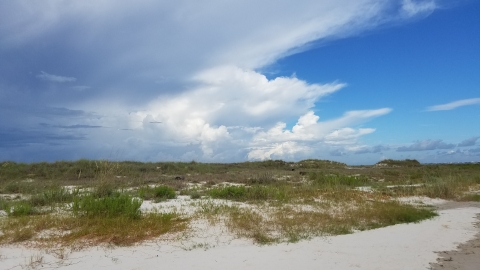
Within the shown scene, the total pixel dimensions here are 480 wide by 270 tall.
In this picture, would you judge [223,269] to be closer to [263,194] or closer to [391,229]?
[391,229]

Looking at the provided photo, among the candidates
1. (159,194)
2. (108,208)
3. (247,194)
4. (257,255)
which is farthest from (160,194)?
(257,255)

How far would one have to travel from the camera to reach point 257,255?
7125 millimetres

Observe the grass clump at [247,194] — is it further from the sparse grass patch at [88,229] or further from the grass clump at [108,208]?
the grass clump at [108,208]

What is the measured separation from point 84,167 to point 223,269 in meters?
23.2

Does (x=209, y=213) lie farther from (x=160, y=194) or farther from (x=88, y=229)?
(x=160, y=194)

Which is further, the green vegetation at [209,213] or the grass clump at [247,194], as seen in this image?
the grass clump at [247,194]

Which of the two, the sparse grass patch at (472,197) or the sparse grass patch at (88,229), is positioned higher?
the sparse grass patch at (472,197)

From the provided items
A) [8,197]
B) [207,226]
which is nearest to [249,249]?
[207,226]

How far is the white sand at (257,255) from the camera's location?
665 centimetres

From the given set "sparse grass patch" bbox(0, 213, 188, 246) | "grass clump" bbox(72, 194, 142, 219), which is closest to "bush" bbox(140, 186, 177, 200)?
"grass clump" bbox(72, 194, 142, 219)

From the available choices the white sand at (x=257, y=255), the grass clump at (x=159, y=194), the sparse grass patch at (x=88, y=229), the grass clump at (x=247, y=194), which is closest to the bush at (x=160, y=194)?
the grass clump at (x=159, y=194)

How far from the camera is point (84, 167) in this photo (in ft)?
87.5

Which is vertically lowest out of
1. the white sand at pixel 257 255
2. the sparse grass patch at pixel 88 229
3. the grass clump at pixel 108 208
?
the white sand at pixel 257 255

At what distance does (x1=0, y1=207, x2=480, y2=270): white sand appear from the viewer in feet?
21.8
